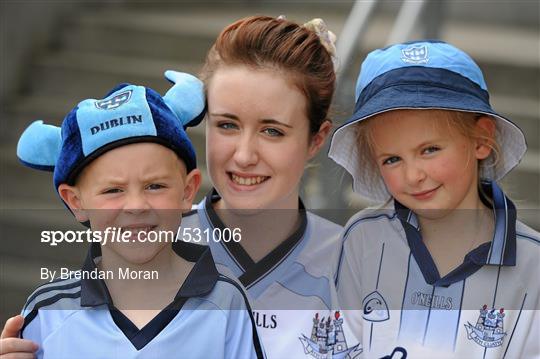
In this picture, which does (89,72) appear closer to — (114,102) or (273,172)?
(273,172)

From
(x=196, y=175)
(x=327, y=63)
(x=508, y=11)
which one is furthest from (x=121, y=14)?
(x=196, y=175)

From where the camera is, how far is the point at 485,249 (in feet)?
8.21

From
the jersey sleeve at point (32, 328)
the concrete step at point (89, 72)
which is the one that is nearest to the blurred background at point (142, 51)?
the concrete step at point (89, 72)

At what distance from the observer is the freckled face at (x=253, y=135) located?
8.44 ft

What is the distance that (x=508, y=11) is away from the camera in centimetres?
550

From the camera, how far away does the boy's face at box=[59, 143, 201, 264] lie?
88.2 inches

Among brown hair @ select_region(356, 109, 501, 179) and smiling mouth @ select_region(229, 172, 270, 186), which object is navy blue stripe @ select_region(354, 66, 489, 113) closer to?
brown hair @ select_region(356, 109, 501, 179)

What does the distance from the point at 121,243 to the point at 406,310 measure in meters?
0.69

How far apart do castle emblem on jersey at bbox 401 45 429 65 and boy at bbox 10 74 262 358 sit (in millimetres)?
592

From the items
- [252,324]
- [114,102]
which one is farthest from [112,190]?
[252,324]

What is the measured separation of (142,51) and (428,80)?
3114 millimetres

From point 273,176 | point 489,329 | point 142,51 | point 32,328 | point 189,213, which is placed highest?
point 142,51

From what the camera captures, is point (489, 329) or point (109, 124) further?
point (489, 329)

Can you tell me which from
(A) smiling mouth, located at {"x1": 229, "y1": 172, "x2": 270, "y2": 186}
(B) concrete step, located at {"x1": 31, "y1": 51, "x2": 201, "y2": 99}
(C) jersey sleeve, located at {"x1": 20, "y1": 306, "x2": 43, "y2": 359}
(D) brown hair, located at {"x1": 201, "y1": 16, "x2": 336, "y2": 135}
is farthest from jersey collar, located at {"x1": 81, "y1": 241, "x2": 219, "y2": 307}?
(B) concrete step, located at {"x1": 31, "y1": 51, "x2": 201, "y2": 99}
